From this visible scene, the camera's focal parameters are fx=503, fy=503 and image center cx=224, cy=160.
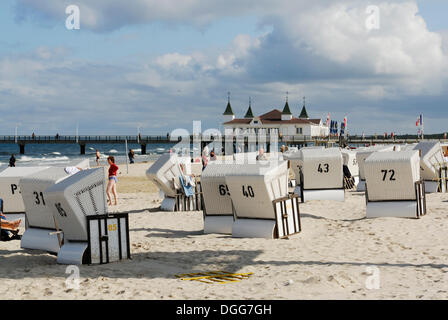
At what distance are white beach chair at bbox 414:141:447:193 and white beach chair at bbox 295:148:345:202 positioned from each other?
3746 millimetres

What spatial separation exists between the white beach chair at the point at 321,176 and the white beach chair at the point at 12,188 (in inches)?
294

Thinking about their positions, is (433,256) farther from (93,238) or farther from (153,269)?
(93,238)

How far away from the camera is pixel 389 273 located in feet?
23.1

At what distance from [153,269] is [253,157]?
16.5 metres

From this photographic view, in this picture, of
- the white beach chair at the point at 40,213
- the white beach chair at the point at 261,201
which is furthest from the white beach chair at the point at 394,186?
the white beach chair at the point at 40,213

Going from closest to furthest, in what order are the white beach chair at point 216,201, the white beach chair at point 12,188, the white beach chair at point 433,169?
the white beach chair at point 216,201, the white beach chair at point 12,188, the white beach chair at point 433,169

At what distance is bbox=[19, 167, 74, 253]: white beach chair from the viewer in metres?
8.36

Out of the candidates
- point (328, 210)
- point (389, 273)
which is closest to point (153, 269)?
point (389, 273)

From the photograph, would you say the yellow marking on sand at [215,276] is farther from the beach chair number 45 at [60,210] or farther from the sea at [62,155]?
the sea at [62,155]

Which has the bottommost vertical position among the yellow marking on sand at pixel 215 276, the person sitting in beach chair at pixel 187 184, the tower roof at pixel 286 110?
the yellow marking on sand at pixel 215 276

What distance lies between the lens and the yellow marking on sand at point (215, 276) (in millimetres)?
6832

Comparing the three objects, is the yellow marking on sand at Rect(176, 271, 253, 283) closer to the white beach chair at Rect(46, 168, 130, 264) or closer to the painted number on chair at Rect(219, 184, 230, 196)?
the white beach chair at Rect(46, 168, 130, 264)

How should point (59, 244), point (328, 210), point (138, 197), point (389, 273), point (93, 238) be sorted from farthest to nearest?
1. point (138, 197)
2. point (328, 210)
3. point (59, 244)
4. point (93, 238)
5. point (389, 273)
